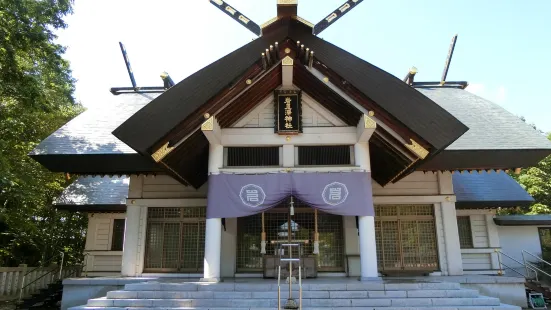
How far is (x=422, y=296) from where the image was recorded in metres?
6.77

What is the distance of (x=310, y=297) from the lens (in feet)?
22.1

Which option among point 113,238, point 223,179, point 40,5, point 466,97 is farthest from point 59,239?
point 466,97

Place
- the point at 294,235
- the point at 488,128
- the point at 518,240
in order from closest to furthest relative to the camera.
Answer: the point at 294,235
the point at 488,128
the point at 518,240

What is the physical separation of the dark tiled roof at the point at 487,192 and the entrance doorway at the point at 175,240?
866 centimetres

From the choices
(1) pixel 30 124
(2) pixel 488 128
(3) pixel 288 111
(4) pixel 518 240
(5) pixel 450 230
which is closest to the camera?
(3) pixel 288 111

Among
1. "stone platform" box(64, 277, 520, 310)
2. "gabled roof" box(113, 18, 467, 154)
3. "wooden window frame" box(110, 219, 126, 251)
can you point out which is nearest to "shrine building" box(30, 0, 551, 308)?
"gabled roof" box(113, 18, 467, 154)

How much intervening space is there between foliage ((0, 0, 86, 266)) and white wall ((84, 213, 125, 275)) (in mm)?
2324

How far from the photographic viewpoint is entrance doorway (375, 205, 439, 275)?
1053 cm

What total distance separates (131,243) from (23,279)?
5.62m

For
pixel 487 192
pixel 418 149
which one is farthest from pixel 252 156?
pixel 487 192

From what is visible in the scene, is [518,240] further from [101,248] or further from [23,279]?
[23,279]

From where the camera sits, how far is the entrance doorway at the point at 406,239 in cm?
1053

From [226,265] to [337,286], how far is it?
405 centimetres

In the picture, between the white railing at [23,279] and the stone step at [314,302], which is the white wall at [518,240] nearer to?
the stone step at [314,302]
